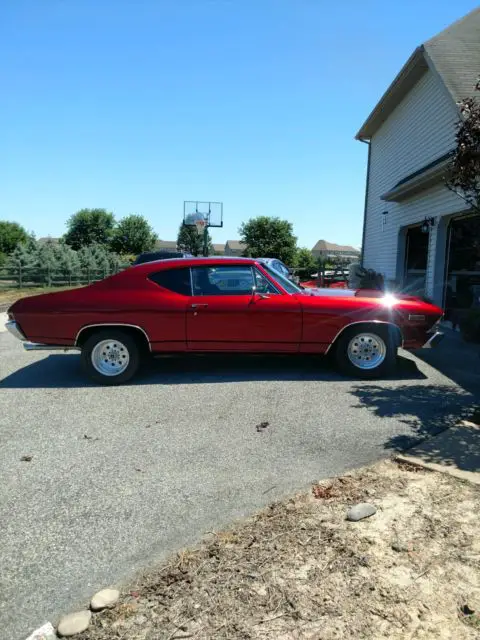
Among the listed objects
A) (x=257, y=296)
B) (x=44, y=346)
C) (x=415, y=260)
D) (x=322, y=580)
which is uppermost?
(x=415, y=260)

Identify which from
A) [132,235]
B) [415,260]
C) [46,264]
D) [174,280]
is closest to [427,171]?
[415,260]

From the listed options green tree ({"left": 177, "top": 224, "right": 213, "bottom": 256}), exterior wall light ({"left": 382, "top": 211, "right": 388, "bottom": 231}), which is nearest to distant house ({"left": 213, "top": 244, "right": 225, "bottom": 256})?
green tree ({"left": 177, "top": 224, "right": 213, "bottom": 256})

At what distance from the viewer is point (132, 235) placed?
72375mm

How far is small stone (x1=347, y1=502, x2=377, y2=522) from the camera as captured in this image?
279 cm

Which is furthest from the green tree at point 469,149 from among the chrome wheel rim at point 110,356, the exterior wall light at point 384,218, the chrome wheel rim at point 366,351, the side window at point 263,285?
the exterior wall light at point 384,218

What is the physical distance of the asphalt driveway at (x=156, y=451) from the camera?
99.6 inches

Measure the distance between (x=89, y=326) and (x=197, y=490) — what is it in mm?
3184

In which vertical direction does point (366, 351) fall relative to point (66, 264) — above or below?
below

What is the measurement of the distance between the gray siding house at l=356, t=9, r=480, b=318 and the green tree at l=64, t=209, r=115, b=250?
210 ft

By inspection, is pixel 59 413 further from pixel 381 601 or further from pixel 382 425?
pixel 381 601

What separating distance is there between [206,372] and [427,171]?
7023mm

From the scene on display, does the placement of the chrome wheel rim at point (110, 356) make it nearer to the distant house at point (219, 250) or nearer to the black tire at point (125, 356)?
the black tire at point (125, 356)

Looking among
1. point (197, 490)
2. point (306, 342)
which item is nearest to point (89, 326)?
point (306, 342)

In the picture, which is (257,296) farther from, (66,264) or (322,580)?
(66,264)
